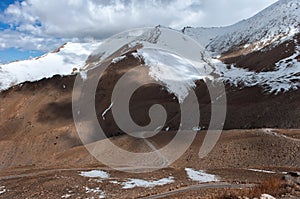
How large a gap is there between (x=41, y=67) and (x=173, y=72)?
97875 millimetres

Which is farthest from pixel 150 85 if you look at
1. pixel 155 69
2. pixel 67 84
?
pixel 67 84

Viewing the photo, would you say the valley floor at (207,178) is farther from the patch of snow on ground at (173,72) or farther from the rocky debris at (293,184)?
the patch of snow on ground at (173,72)

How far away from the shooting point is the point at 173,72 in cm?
10181

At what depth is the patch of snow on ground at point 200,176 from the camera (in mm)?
25891

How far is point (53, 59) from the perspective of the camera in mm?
186625

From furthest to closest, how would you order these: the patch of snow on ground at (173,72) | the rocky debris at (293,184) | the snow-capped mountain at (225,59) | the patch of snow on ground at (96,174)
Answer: the patch of snow on ground at (173,72)
the snow-capped mountain at (225,59)
the patch of snow on ground at (96,174)
the rocky debris at (293,184)

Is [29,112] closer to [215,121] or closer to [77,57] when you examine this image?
[215,121]

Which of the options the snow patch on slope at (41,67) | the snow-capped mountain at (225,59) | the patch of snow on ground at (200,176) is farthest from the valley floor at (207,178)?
the snow patch on slope at (41,67)

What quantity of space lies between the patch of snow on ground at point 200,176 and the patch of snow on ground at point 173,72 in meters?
55.8

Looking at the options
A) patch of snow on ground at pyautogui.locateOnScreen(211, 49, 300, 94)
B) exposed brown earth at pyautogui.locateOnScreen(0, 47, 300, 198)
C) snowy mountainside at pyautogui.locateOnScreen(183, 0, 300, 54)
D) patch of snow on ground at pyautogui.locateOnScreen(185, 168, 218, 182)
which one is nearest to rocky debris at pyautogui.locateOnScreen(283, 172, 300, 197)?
exposed brown earth at pyautogui.locateOnScreen(0, 47, 300, 198)

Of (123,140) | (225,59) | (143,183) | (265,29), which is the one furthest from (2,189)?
(265,29)

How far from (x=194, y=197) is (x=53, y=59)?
592 feet

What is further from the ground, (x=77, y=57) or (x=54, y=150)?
(x=77, y=57)

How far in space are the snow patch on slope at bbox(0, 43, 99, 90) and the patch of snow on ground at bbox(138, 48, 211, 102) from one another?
6596 centimetres
